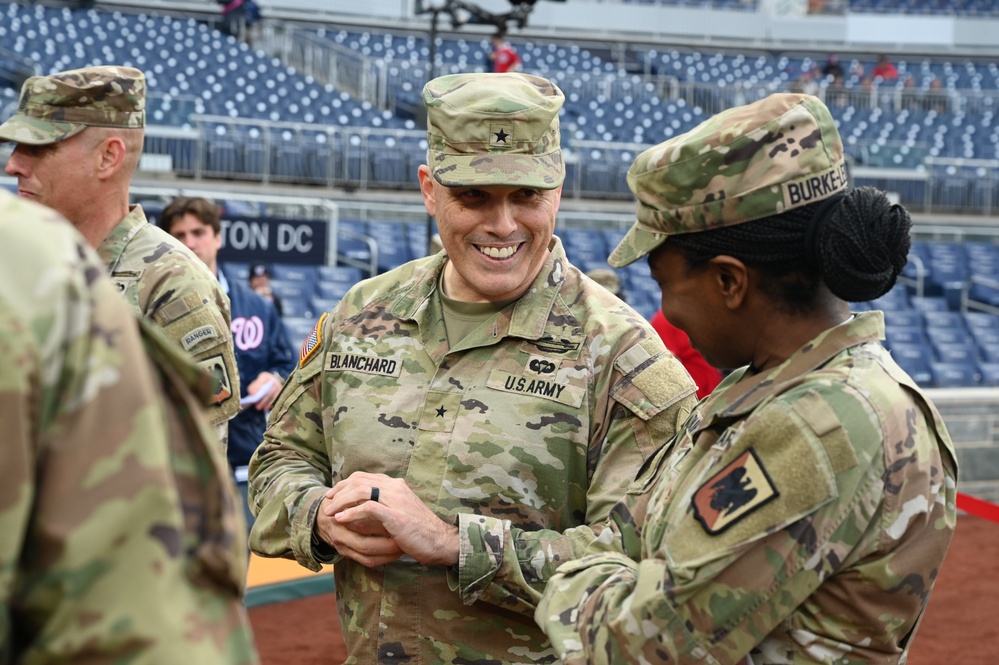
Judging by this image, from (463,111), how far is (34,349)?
4.47 feet

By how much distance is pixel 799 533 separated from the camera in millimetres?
1368

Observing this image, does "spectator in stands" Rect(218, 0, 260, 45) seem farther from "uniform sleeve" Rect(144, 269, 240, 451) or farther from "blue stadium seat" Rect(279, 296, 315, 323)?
"uniform sleeve" Rect(144, 269, 240, 451)

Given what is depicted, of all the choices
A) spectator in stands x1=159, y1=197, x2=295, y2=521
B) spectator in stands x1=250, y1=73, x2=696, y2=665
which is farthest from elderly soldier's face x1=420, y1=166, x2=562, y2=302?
spectator in stands x1=159, y1=197, x2=295, y2=521

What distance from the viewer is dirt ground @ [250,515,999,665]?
5.01m

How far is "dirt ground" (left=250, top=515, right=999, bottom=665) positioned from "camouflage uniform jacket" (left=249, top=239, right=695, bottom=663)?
2.97 meters

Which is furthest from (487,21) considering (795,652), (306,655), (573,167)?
(795,652)

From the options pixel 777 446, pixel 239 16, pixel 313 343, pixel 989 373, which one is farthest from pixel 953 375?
pixel 239 16

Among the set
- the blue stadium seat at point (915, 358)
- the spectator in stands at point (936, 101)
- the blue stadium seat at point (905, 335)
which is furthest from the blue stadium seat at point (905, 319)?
the spectator in stands at point (936, 101)

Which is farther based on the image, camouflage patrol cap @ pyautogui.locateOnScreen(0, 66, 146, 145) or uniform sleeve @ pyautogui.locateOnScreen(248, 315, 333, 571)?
camouflage patrol cap @ pyautogui.locateOnScreen(0, 66, 146, 145)

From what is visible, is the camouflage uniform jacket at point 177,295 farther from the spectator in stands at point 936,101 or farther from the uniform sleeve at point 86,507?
the spectator in stands at point 936,101

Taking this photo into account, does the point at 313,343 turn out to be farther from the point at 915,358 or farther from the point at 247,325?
the point at 915,358

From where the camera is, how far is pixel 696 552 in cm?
138

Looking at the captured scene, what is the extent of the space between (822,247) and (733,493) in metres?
0.34

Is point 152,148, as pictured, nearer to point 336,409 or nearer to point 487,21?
point 487,21
